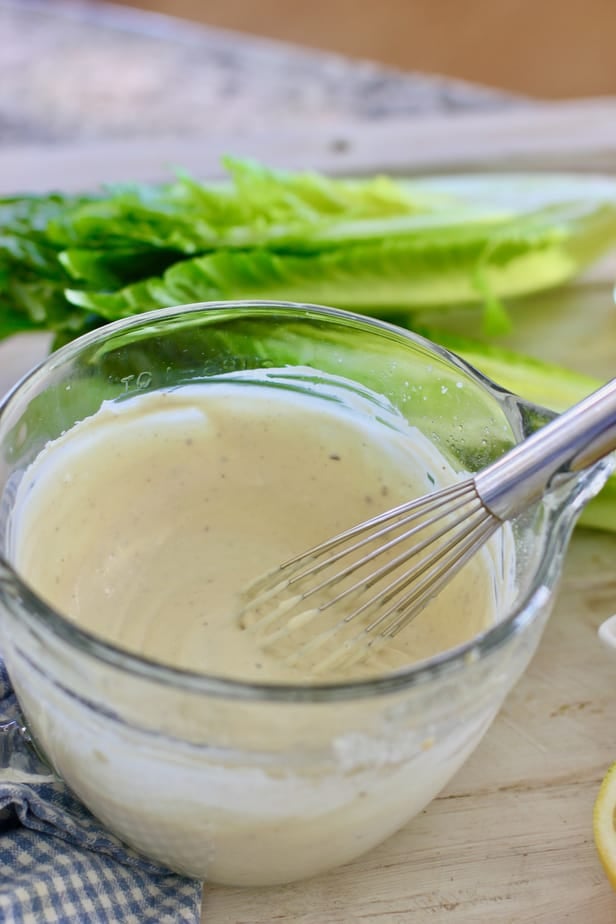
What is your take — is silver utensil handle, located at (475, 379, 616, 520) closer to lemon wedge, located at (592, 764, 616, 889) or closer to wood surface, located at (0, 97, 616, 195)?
lemon wedge, located at (592, 764, 616, 889)

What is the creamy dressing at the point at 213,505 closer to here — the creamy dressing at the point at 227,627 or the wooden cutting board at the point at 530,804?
the creamy dressing at the point at 227,627

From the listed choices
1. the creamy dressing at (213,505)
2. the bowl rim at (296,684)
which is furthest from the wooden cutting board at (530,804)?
the bowl rim at (296,684)

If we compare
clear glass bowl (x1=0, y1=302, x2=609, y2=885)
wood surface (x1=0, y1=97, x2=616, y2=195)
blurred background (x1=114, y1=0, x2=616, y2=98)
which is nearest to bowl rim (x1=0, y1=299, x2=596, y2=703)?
clear glass bowl (x1=0, y1=302, x2=609, y2=885)

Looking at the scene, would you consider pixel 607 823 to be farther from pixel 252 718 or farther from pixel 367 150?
pixel 367 150

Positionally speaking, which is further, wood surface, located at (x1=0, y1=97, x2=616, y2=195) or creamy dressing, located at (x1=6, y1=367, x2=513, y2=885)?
wood surface, located at (x1=0, y1=97, x2=616, y2=195)

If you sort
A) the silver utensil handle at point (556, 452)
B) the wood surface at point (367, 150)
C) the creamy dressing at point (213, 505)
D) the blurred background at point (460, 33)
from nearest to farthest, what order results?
1. the silver utensil handle at point (556, 452)
2. the creamy dressing at point (213, 505)
3. the wood surface at point (367, 150)
4. the blurred background at point (460, 33)

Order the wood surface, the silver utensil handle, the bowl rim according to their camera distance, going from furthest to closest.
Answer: the wood surface → the silver utensil handle → the bowl rim
